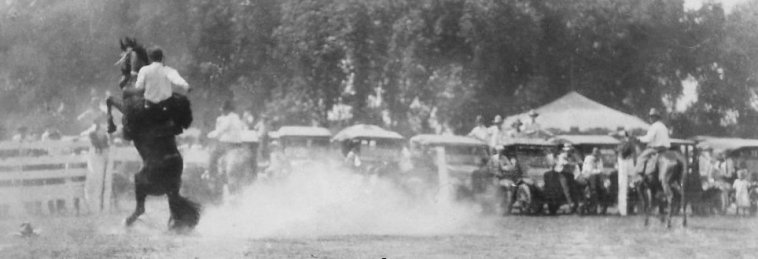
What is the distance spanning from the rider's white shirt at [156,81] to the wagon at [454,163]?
16.5 m

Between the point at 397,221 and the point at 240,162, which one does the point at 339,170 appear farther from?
the point at 397,221

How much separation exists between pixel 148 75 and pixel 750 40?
54.2 meters

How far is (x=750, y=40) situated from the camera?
6550 centimetres

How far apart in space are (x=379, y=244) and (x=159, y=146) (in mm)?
2911

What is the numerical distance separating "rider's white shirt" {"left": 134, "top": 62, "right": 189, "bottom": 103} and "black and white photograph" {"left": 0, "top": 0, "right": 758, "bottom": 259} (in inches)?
0.9

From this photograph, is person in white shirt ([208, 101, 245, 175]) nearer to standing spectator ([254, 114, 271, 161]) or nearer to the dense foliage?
standing spectator ([254, 114, 271, 161])

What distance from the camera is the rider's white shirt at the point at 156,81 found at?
15734mm

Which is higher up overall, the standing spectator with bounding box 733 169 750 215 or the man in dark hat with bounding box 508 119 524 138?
the man in dark hat with bounding box 508 119 524 138

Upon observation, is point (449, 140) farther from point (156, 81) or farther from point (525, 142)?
point (156, 81)

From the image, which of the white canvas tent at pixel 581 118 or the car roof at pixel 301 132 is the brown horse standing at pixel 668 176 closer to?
the white canvas tent at pixel 581 118

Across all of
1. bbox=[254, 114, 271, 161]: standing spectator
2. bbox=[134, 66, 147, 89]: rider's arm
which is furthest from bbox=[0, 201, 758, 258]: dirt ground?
bbox=[254, 114, 271, 161]: standing spectator

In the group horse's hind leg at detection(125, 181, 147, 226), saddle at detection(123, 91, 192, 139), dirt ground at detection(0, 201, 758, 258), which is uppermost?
saddle at detection(123, 91, 192, 139)

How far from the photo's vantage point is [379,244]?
15688 mm

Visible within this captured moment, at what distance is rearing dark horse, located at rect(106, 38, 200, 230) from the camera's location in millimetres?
15836
